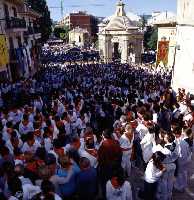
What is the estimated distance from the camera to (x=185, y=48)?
17688 millimetres

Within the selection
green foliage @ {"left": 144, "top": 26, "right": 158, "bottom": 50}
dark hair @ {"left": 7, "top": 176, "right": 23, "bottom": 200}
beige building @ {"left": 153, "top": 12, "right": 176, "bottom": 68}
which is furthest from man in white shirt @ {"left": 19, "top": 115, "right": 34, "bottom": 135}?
green foliage @ {"left": 144, "top": 26, "right": 158, "bottom": 50}

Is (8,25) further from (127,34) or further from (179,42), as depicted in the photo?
(127,34)

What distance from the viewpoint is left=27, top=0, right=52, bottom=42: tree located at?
4369 centimetres

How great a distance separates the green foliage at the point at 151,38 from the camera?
56522mm

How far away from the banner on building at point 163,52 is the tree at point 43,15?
17.1 meters

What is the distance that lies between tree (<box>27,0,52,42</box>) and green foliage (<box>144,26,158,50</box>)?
19130 mm

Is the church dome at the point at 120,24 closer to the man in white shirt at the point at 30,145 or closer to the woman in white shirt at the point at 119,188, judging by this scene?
the man in white shirt at the point at 30,145

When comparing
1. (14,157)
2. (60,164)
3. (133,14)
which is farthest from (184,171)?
(133,14)

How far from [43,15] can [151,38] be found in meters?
21.4

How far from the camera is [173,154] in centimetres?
731

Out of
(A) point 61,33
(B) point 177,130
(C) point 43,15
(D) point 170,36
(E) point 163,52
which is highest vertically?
(C) point 43,15

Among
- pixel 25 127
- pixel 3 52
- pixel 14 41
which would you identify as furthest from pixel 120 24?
pixel 25 127

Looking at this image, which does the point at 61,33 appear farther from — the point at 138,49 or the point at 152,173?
the point at 152,173

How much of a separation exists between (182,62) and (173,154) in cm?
1161
